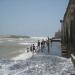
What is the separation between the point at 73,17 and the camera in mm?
29406

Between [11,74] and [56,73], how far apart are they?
316 centimetres

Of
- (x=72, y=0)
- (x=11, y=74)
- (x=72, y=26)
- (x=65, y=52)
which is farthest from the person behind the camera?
(x=65, y=52)

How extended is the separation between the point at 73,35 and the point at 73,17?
212 cm

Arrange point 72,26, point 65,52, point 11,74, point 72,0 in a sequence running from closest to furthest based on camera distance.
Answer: point 11,74 < point 72,0 < point 72,26 < point 65,52

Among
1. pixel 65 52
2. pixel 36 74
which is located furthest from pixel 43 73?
pixel 65 52

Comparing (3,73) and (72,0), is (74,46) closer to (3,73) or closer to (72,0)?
(72,0)

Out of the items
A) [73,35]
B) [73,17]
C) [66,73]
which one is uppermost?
[73,17]

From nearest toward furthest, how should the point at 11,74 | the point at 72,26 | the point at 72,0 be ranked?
the point at 11,74 < the point at 72,0 < the point at 72,26

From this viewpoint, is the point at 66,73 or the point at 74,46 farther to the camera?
the point at 74,46

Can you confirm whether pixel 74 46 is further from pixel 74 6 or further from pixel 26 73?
pixel 26 73

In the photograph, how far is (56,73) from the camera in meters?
17.7

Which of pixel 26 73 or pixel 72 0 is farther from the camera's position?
pixel 72 0

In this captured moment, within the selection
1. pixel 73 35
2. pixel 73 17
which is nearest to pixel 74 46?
pixel 73 35

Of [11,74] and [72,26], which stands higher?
[72,26]
